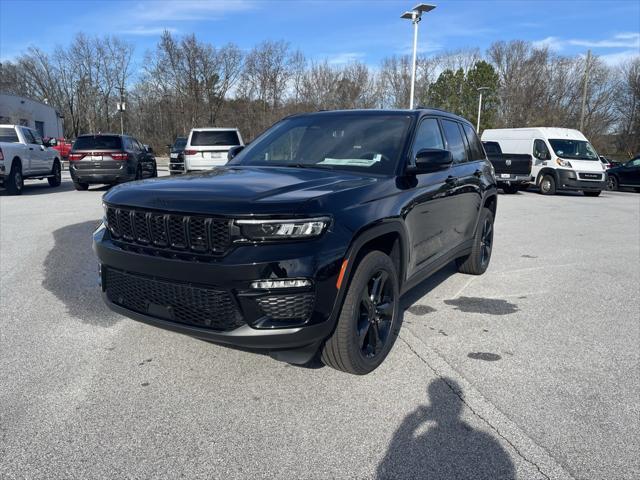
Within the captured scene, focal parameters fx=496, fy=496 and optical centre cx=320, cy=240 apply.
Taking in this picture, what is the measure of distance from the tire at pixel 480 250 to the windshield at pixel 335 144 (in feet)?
7.25

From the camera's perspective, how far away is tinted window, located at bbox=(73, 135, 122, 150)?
1500 centimetres

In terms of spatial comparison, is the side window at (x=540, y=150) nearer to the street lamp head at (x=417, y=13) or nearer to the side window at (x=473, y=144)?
the street lamp head at (x=417, y=13)

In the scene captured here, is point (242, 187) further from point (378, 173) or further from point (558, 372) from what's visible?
point (558, 372)

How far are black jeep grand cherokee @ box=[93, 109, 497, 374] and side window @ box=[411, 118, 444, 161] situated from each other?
0.09 ft

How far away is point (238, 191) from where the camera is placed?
294 cm

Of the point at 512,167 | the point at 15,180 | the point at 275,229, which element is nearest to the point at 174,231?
the point at 275,229

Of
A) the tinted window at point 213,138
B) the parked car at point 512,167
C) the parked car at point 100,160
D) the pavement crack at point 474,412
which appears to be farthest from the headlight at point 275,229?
the parked car at point 512,167

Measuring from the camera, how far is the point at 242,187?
306 cm

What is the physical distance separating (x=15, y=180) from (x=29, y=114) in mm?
38762

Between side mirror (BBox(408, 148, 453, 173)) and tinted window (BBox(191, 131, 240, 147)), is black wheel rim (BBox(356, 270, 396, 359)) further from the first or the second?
tinted window (BBox(191, 131, 240, 147))

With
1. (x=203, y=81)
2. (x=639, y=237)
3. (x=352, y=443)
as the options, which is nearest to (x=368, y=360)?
(x=352, y=443)

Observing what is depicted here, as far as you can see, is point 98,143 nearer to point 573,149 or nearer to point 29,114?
point 573,149

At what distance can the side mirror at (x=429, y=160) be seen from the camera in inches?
144

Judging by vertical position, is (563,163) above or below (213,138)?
below
